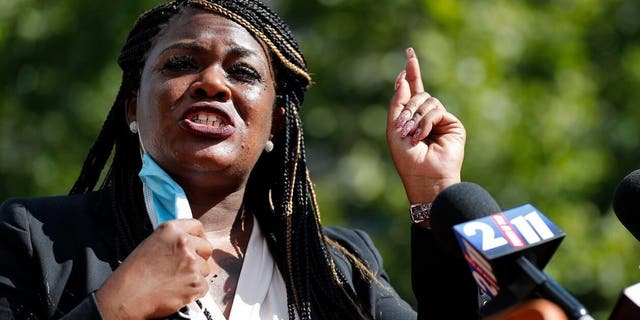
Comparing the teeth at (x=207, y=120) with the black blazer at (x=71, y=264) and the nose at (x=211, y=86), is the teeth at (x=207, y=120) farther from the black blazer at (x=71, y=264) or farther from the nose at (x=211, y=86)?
the black blazer at (x=71, y=264)

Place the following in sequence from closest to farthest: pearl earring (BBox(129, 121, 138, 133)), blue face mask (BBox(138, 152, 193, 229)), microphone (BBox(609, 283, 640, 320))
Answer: microphone (BBox(609, 283, 640, 320)), blue face mask (BBox(138, 152, 193, 229)), pearl earring (BBox(129, 121, 138, 133))

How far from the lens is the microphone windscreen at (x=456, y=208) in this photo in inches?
158

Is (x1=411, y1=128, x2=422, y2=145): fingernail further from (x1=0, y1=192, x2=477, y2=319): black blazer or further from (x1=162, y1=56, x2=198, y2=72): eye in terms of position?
(x1=162, y1=56, x2=198, y2=72): eye

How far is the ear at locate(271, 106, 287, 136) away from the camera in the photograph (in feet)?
17.3

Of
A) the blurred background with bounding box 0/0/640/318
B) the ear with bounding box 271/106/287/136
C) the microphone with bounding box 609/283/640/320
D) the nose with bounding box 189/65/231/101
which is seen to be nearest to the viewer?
the microphone with bounding box 609/283/640/320

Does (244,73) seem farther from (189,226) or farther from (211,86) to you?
(189,226)

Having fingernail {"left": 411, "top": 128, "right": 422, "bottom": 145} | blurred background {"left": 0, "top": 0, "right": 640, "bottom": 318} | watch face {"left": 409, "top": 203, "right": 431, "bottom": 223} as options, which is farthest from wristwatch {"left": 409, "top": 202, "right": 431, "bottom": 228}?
blurred background {"left": 0, "top": 0, "right": 640, "bottom": 318}

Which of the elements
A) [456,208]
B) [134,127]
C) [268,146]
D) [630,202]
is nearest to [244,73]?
[268,146]

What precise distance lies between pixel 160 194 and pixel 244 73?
1.79 ft

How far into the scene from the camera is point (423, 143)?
196 inches

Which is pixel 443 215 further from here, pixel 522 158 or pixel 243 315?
pixel 522 158

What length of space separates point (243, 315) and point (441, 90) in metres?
5.29

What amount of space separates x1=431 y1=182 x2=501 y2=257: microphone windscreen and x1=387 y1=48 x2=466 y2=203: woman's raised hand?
0.70 m

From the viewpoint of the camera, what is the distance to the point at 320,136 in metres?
10.9
